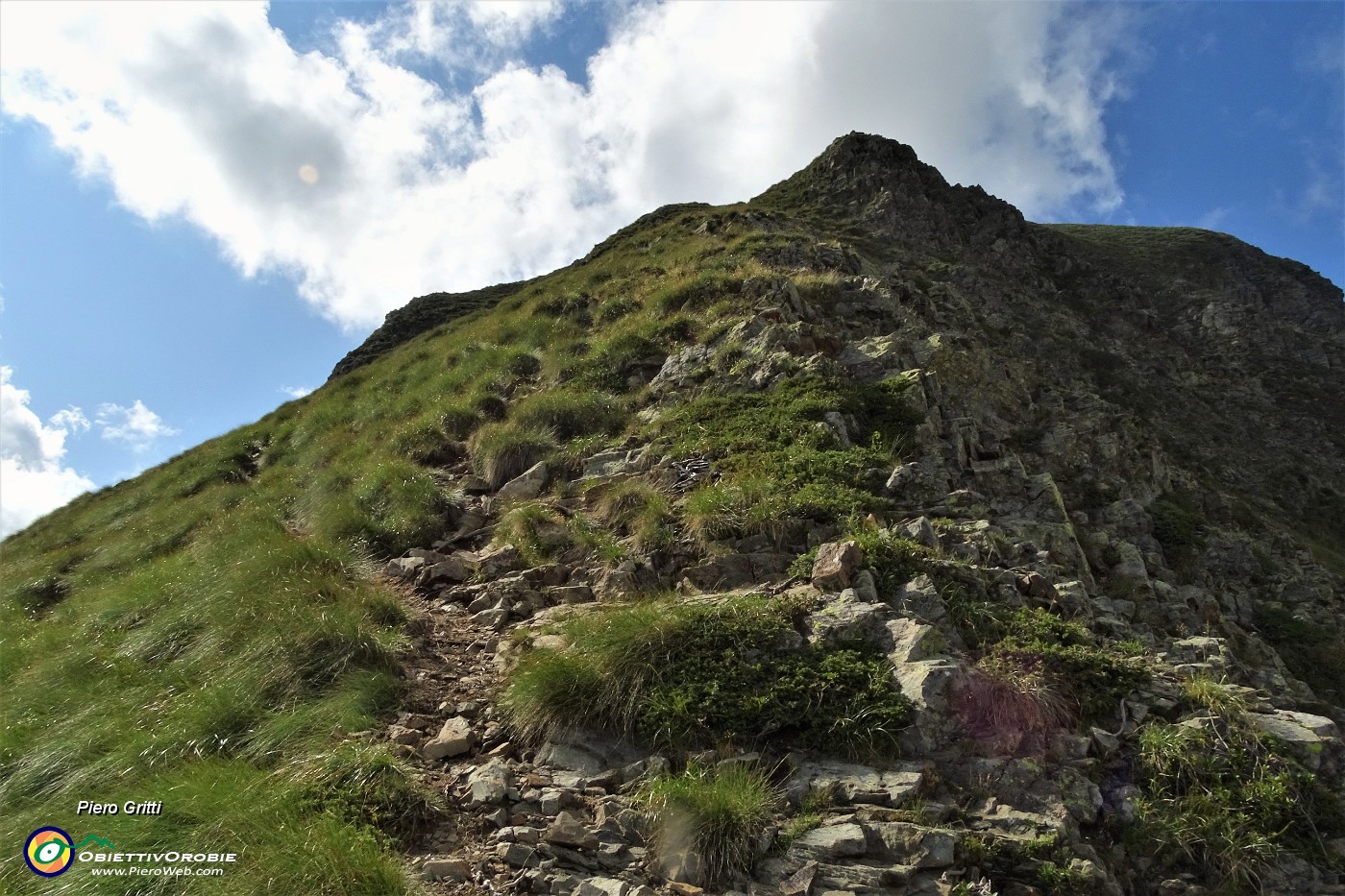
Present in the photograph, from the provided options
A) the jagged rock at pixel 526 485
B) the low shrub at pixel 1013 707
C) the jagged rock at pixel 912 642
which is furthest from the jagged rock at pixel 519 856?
the jagged rock at pixel 526 485

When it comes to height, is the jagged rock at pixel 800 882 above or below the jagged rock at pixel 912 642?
below

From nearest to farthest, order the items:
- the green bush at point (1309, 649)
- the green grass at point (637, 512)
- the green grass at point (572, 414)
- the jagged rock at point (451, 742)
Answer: the jagged rock at point (451, 742) → the green grass at point (637, 512) → the green bush at point (1309, 649) → the green grass at point (572, 414)

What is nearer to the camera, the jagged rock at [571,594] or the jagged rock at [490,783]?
the jagged rock at [490,783]

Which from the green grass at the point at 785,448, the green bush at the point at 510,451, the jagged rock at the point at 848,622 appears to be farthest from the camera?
the green bush at the point at 510,451

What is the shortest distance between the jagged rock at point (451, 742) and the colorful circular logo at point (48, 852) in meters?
2.40

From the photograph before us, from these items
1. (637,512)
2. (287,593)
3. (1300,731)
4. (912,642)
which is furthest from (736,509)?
(1300,731)

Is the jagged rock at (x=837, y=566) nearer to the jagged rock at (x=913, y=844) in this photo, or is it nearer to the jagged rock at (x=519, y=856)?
the jagged rock at (x=913, y=844)

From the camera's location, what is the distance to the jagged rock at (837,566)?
7020 mm

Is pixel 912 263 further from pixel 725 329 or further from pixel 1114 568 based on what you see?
pixel 1114 568

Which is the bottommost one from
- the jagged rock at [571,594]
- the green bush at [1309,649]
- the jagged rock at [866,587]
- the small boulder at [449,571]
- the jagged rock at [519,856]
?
the green bush at [1309,649]

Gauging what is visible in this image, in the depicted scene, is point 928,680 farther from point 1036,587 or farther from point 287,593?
point 287,593

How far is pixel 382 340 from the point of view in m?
42.9

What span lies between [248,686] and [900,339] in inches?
444

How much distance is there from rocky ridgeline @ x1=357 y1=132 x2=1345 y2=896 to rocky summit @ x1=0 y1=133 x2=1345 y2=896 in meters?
0.04
